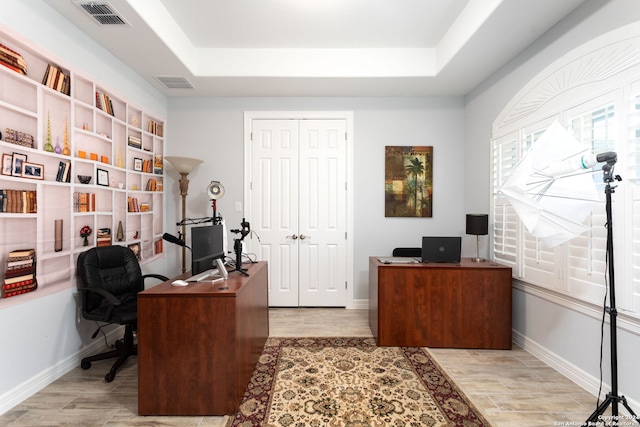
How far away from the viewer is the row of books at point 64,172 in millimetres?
2508

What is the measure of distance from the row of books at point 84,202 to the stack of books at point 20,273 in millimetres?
533

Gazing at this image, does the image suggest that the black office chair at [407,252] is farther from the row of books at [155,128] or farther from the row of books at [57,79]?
the row of books at [57,79]

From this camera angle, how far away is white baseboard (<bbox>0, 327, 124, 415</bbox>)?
2.12 metres

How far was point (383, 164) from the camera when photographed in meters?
4.29

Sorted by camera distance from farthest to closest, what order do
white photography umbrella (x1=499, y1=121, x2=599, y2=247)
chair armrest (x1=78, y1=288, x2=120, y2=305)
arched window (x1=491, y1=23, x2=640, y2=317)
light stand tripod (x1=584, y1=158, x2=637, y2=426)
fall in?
chair armrest (x1=78, y1=288, x2=120, y2=305) → arched window (x1=491, y1=23, x2=640, y2=317) → white photography umbrella (x1=499, y1=121, x2=599, y2=247) → light stand tripod (x1=584, y1=158, x2=637, y2=426)

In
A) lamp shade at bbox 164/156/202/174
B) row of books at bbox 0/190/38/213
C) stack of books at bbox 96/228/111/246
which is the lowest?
stack of books at bbox 96/228/111/246

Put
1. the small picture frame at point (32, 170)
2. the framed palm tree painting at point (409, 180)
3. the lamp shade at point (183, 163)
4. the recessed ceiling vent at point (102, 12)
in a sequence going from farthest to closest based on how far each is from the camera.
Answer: the framed palm tree painting at point (409, 180), the lamp shade at point (183, 163), the recessed ceiling vent at point (102, 12), the small picture frame at point (32, 170)

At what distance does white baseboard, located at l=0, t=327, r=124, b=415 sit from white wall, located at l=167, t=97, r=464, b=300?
68.9 inches

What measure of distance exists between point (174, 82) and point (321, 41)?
1850 millimetres

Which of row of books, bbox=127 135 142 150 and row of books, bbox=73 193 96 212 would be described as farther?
row of books, bbox=127 135 142 150

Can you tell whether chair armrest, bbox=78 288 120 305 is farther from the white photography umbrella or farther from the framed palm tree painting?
the framed palm tree painting

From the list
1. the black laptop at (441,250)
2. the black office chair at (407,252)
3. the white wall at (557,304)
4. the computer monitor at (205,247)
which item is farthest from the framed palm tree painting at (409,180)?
the computer monitor at (205,247)

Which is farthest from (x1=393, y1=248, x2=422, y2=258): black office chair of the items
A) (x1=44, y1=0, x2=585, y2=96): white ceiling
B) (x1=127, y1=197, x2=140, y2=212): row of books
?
(x1=127, y1=197, x2=140, y2=212): row of books

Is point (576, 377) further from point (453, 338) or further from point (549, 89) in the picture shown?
point (549, 89)
